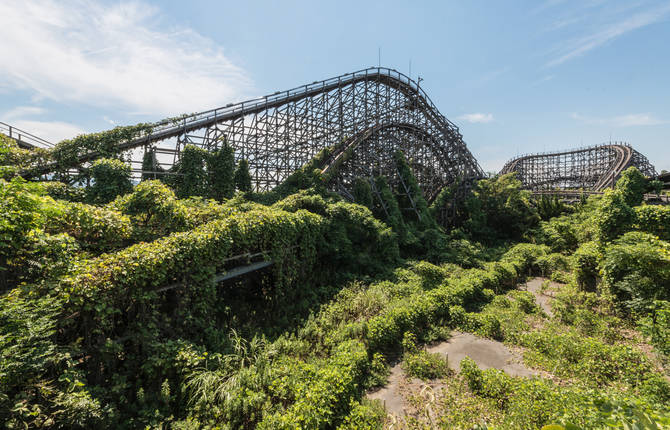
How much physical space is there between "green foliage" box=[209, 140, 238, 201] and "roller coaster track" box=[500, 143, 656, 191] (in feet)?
133

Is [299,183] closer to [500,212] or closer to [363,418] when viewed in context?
[363,418]

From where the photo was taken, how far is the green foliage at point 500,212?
21.4 meters

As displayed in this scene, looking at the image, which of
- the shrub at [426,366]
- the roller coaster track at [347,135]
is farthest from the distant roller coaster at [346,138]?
the shrub at [426,366]

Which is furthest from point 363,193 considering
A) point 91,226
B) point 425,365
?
point 91,226

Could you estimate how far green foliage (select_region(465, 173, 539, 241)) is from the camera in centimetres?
2136

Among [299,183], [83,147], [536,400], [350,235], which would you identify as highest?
[83,147]

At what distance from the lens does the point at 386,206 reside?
54.5 ft

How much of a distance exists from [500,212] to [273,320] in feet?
71.3

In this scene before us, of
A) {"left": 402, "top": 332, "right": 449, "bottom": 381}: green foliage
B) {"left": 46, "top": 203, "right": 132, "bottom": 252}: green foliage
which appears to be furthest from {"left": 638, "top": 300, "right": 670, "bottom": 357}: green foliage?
{"left": 46, "top": 203, "right": 132, "bottom": 252}: green foliage

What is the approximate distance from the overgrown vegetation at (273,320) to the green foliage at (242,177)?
16.6ft

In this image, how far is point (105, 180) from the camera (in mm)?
10672

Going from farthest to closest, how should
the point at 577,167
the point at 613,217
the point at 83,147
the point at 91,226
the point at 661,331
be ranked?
1. the point at 577,167
2. the point at 83,147
3. the point at 613,217
4. the point at 91,226
5. the point at 661,331

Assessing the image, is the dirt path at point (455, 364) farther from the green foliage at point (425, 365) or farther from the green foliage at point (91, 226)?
the green foliage at point (91, 226)

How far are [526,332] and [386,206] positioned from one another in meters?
10.1
